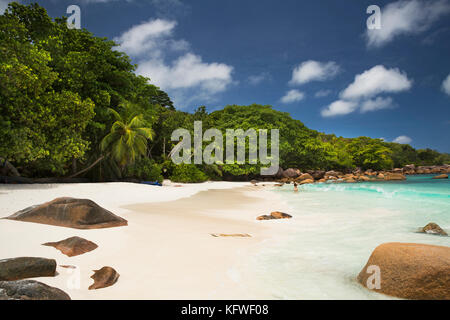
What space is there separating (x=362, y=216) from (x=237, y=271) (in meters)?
7.48

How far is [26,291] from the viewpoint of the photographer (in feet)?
7.29

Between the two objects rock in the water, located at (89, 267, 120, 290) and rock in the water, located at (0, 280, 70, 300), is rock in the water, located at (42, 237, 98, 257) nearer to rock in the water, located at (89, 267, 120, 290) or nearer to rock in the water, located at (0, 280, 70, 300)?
rock in the water, located at (89, 267, 120, 290)

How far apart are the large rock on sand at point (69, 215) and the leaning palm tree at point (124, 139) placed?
611 inches

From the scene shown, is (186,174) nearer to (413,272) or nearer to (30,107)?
(30,107)

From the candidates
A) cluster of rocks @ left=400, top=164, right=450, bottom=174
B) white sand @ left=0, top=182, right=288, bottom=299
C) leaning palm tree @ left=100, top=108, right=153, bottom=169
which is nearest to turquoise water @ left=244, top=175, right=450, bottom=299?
white sand @ left=0, top=182, right=288, bottom=299

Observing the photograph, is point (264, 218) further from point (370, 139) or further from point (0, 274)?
point (370, 139)

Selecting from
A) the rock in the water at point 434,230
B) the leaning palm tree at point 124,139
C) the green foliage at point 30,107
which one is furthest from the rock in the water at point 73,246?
the leaning palm tree at point 124,139

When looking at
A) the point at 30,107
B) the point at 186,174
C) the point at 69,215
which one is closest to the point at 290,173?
the point at 186,174

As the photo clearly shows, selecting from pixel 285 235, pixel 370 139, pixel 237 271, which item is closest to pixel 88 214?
pixel 237 271

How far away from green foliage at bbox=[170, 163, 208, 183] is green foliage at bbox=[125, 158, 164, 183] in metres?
3.68

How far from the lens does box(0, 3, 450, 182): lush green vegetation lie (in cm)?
1155

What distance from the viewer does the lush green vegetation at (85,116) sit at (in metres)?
11.6

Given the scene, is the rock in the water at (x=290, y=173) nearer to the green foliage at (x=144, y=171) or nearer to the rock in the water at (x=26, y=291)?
the green foliage at (x=144, y=171)

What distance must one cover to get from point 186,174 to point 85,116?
51.7ft
